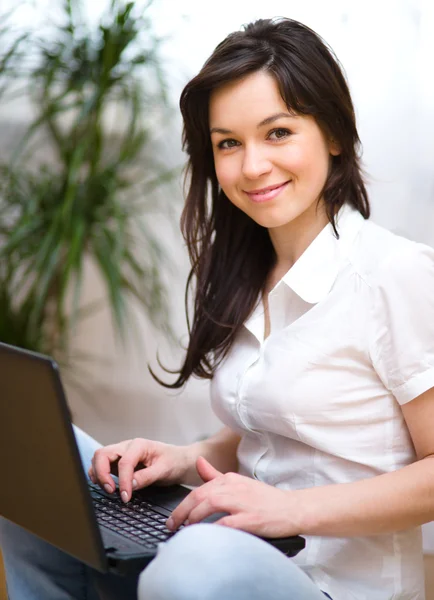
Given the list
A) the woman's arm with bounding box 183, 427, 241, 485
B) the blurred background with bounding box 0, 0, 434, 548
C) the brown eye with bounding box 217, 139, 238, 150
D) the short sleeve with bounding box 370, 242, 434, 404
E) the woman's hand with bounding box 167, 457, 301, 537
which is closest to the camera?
the woman's hand with bounding box 167, 457, 301, 537

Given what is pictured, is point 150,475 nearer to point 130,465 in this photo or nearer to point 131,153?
point 130,465

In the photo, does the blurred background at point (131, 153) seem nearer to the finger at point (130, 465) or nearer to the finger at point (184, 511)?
the finger at point (130, 465)

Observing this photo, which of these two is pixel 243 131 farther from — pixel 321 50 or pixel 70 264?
pixel 70 264

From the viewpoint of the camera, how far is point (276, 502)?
1122 millimetres

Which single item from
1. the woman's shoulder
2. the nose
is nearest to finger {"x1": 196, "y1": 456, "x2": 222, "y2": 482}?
the woman's shoulder

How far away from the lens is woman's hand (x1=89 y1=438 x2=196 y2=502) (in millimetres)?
1351

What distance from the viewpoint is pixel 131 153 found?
101 inches

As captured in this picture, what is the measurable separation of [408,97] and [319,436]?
4.49ft

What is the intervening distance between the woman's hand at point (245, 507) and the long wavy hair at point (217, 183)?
433 mm

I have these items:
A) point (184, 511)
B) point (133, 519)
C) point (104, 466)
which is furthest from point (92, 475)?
point (184, 511)

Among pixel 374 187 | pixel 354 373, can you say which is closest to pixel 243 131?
pixel 354 373

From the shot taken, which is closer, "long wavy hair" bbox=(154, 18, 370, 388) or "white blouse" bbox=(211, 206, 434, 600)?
"white blouse" bbox=(211, 206, 434, 600)

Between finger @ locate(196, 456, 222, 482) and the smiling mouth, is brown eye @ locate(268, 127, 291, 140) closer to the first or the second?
the smiling mouth

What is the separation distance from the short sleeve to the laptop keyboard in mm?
405
